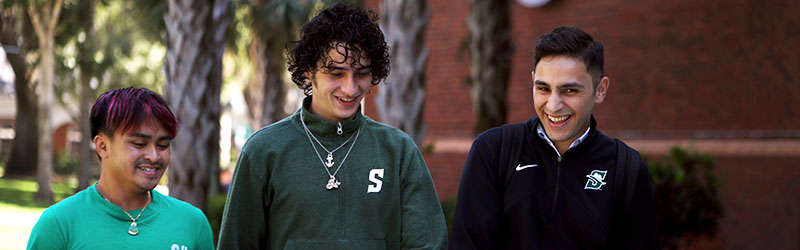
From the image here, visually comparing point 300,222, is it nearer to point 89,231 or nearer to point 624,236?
point 89,231

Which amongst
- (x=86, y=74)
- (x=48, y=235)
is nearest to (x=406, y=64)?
(x=48, y=235)

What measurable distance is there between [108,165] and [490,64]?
5936 mm

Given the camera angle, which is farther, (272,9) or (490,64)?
(272,9)

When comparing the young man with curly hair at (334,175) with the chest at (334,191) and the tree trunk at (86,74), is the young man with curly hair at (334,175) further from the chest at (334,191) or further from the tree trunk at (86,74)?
the tree trunk at (86,74)

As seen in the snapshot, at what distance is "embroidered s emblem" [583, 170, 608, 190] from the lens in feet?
9.16

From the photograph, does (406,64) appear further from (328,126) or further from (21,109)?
(21,109)

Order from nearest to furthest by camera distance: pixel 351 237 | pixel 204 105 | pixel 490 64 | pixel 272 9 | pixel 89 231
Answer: pixel 89 231, pixel 351 237, pixel 204 105, pixel 490 64, pixel 272 9

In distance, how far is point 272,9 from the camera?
1638 centimetres

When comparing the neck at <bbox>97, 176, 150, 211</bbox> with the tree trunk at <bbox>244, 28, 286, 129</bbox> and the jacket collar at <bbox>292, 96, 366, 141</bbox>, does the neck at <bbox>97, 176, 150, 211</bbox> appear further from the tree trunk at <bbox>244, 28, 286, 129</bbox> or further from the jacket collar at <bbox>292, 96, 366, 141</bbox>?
the tree trunk at <bbox>244, 28, 286, 129</bbox>

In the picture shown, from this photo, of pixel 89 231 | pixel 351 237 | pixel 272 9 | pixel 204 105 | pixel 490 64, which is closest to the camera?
pixel 89 231

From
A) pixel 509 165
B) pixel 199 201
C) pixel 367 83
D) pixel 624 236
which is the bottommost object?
pixel 199 201

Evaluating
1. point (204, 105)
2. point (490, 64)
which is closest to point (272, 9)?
point (490, 64)

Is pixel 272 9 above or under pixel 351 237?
above

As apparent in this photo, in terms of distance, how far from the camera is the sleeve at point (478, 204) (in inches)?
108
